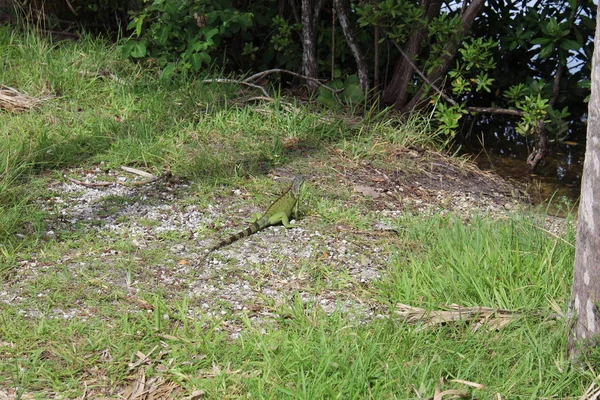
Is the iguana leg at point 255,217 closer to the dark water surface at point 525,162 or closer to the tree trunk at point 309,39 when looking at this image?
the dark water surface at point 525,162

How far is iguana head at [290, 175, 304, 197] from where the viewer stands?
522 centimetres

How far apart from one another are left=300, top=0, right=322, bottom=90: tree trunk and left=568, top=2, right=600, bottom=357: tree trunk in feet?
14.3

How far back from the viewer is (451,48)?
22.7 feet

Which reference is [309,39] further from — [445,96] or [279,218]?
[279,218]

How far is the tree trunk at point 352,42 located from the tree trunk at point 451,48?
0.50m

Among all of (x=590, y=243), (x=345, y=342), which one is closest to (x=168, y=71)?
(x=345, y=342)

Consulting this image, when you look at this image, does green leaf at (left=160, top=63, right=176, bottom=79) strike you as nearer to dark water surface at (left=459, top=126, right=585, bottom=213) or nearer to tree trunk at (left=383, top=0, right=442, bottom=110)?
tree trunk at (left=383, top=0, right=442, bottom=110)

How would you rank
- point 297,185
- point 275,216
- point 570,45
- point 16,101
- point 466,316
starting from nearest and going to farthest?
point 466,316 < point 275,216 < point 297,185 < point 16,101 < point 570,45

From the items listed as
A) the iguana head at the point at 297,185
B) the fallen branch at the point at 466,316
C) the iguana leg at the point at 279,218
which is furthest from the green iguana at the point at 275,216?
the fallen branch at the point at 466,316

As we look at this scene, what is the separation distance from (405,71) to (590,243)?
14.6ft

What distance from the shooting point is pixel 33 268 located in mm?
4336

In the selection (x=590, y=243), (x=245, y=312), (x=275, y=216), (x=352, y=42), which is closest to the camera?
(x=590, y=243)

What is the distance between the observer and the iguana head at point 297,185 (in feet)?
17.1

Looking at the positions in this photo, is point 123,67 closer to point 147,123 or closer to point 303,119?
point 147,123
